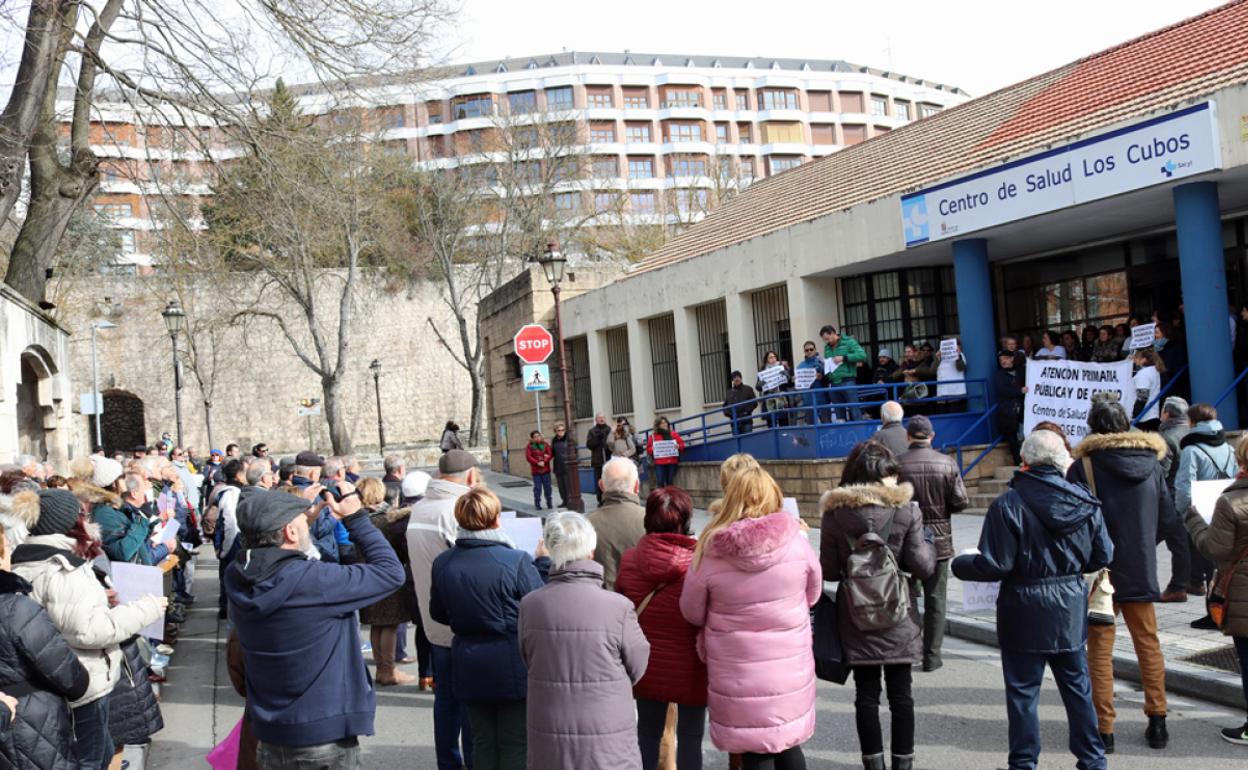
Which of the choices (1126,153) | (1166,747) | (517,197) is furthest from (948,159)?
(517,197)

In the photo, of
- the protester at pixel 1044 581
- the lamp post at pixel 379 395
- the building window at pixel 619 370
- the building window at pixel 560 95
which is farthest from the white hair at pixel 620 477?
the building window at pixel 560 95

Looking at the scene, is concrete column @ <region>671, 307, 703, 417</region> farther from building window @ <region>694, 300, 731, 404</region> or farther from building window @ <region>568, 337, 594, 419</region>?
building window @ <region>568, 337, 594, 419</region>

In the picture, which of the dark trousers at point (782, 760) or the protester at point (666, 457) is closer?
the dark trousers at point (782, 760)

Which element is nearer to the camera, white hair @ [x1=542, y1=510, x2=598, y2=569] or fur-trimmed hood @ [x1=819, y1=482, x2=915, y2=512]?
white hair @ [x1=542, y1=510, x2=598, y2=569]

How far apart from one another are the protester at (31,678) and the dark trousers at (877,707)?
3.47m

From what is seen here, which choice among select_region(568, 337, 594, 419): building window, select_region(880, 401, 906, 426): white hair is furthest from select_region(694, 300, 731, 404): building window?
select_region(880, 401, 906, 426): white hair

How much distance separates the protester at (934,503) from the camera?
772 cm

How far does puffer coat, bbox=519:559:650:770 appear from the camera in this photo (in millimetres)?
4254

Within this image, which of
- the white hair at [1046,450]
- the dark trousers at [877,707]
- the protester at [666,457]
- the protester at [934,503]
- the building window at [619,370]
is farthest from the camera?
the building window at [619,370]

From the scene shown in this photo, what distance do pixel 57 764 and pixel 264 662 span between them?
900mm

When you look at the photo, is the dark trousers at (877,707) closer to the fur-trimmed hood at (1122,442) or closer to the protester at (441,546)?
the fur-trimmed hood at (1122,442)

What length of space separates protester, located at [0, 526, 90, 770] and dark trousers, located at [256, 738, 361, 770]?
78 cm

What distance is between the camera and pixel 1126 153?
13.6 meters

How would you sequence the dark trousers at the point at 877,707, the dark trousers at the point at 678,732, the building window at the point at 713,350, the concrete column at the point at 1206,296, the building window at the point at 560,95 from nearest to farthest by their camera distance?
the dark trousers at the point at 678,732, the dark trousers at the point at 877,707, the concrete column at the point at 1206,296, the building window at the point at 713,350, the building window at the point at 560,95
